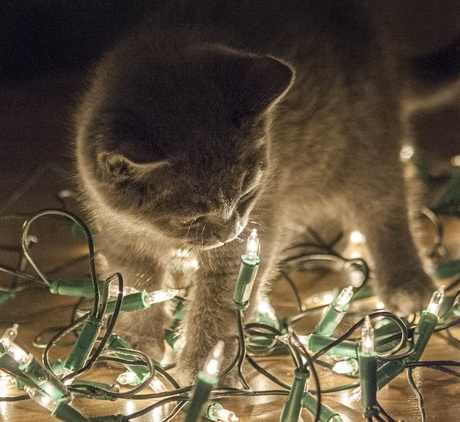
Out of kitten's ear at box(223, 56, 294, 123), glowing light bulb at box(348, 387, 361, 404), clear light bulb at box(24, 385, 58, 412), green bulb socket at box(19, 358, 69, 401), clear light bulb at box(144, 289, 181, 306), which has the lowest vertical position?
glowing light bulb at box(348, 387, 361, 404)

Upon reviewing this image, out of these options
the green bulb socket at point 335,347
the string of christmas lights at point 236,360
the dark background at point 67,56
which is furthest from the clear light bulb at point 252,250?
the dark background at point 67,56

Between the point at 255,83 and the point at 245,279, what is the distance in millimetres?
330

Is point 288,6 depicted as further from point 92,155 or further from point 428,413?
point 428,413

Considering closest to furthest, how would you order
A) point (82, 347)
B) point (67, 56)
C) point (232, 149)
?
1. point (82, 347)
2. point (232, 149)
3. point (67, 56)

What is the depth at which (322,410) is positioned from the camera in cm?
87

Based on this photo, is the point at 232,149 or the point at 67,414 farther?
the point at 232,149

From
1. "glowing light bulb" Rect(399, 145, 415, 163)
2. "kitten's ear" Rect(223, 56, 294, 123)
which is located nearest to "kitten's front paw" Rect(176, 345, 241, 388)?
"kitten's ear" Rect(223, 56, 294, 123)

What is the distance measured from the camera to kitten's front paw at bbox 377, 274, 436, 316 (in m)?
A: 1.31

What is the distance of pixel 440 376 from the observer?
103cm

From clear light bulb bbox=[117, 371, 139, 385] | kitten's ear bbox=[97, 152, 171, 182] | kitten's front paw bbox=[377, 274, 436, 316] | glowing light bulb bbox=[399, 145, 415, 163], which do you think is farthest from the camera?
glowing light bulb bbox=[399, 145, 415, 163]

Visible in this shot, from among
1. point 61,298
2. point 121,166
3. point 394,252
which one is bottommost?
point 61,298

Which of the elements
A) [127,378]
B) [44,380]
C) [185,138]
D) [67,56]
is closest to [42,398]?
[44,380]

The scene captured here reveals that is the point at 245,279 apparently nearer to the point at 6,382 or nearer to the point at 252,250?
the point at 252,250

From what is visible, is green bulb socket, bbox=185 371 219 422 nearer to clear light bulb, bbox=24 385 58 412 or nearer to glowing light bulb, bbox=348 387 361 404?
clear light bulb, bbox=24 385 58 412
